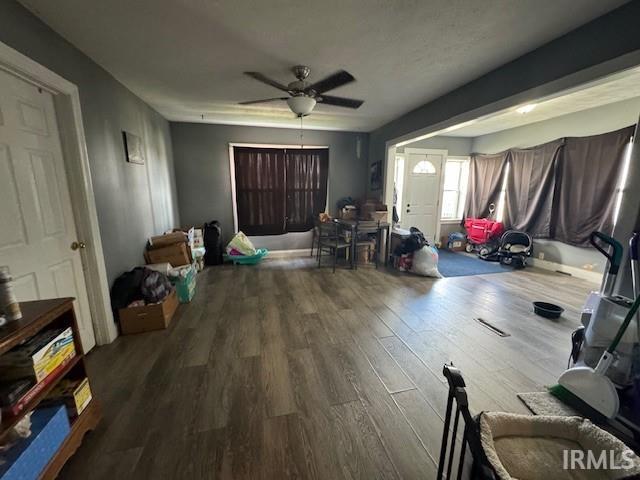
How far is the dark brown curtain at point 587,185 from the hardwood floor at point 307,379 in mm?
1336

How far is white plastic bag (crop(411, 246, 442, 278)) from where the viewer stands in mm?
4117

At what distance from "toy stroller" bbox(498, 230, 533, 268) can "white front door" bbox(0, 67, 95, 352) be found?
19.7ft

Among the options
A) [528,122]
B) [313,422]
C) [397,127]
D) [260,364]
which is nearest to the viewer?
[313,422]

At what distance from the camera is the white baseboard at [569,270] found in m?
3.91

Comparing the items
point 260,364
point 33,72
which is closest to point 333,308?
point 260,364

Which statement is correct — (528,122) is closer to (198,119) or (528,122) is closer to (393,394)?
(393,394)

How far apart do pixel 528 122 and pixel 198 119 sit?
5.76m

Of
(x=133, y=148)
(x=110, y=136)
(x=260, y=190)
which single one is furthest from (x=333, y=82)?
(x=260, y=190)

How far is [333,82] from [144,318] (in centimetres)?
280

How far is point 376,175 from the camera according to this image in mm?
5094

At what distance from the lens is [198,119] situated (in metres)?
4.40

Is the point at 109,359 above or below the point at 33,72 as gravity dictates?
below

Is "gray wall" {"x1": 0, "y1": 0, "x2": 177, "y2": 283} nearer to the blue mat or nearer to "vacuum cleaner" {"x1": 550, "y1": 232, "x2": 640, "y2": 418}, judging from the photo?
"vacuum cleaner" {"x1": 550, "y1": 232, "x2": 640, "y2": 418}

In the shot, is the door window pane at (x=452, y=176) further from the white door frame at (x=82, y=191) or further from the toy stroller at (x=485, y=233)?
the white door frame at (x=82, y=191)
